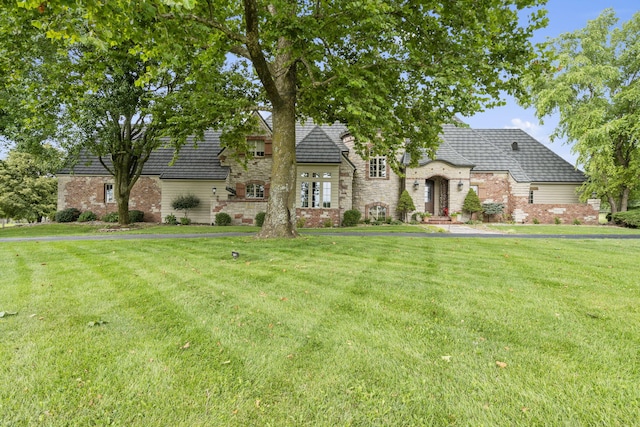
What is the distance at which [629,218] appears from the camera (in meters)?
21.2

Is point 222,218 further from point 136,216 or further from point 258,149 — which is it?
point 136,216

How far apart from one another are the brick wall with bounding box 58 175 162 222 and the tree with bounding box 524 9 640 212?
29.3 meters

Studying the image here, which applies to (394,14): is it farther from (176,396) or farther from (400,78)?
(176,396)

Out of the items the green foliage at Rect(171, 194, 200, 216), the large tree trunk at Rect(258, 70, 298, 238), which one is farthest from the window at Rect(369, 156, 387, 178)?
the large tree trunk at Rect(258, 70, 298, 238)

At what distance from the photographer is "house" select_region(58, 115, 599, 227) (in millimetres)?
Answer: 21547

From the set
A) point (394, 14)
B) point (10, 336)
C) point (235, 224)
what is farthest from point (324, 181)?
point (10, 336)

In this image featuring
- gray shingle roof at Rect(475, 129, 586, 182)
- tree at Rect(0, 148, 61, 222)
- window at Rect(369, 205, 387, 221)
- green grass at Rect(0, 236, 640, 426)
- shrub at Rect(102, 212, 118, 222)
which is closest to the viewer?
green grass at Rect(0, 236, 640, 426)

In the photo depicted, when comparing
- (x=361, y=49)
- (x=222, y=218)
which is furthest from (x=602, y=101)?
(x=222, y=218)

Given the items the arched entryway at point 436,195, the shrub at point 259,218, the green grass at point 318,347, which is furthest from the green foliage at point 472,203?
the green grass at point 318,347

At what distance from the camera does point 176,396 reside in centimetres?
243

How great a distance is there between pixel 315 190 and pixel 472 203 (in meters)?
11.3

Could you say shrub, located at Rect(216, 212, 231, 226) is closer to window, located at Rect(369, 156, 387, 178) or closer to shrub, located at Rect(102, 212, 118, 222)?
shrub, located at Rect(102, 212, 118, 222)

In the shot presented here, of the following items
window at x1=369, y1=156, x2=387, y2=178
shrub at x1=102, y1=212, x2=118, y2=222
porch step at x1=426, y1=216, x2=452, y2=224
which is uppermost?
window at x1=369, y1=156, x2=387, y2=178

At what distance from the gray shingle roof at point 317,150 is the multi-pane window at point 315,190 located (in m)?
0.95
